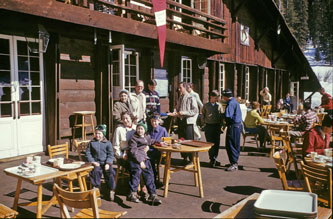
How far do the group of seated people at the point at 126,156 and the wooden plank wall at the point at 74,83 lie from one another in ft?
10.2

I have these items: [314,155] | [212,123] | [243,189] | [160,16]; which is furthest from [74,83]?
[314,155]

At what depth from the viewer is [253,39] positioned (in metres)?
18.0

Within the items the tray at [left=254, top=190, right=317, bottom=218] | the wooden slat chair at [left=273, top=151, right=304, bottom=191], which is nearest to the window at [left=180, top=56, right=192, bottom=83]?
the wooden slat chair at [left=273, top=151, right=304, bottom=191]

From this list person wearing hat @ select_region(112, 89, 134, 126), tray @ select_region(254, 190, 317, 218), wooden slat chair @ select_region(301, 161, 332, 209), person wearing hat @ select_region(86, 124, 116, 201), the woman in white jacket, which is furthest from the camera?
person wearing hat @ select_region(112, 89, 134, 126)

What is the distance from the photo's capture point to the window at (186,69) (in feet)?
39.9

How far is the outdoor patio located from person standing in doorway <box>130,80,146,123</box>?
161 cm

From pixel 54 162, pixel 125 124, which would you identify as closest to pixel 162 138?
pixel 125 124

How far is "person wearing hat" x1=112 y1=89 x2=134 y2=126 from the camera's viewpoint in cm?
639

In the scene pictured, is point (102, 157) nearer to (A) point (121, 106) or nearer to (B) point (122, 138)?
(B) point (122, 138)

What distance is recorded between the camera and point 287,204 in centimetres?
220

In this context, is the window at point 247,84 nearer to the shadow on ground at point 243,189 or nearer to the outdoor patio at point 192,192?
the outdoor patio at point 192,192

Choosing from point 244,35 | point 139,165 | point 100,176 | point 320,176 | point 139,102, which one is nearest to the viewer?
point 320,176

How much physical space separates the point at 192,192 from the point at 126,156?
125cm

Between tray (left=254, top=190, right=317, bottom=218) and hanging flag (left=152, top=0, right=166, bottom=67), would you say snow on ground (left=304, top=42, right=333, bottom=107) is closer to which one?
hanging flag (left=152, top=0, right=166, bottom=67)
